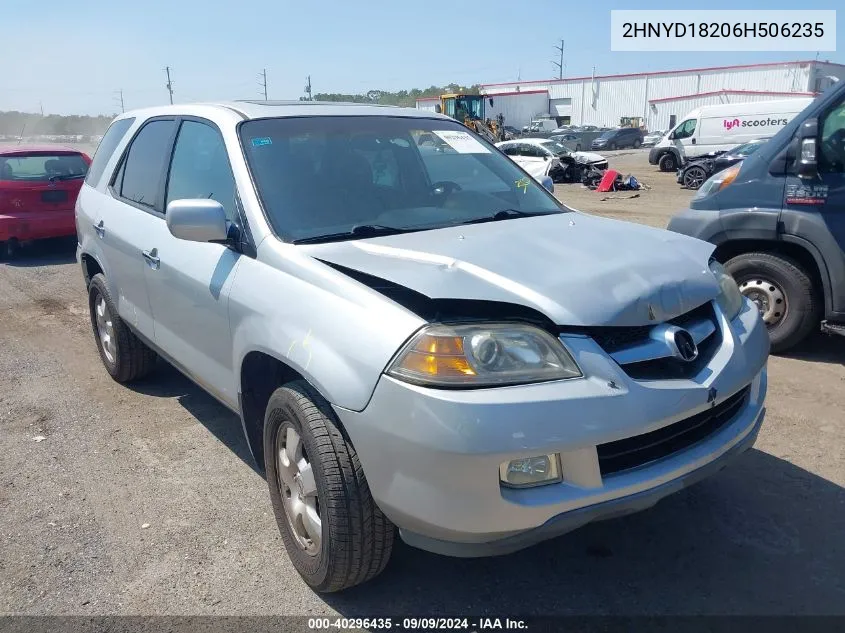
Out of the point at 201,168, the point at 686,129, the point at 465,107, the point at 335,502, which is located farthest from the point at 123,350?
the point at 465,107

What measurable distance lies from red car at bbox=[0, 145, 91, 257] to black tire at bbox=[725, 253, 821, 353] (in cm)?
874

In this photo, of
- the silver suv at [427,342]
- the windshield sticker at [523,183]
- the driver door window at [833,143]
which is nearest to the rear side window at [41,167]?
the silver suv at [427,342]

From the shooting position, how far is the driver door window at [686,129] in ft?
79.0

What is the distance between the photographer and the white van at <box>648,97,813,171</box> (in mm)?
22500

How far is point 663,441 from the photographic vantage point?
7.74ft

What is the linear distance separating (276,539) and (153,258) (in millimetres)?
1622

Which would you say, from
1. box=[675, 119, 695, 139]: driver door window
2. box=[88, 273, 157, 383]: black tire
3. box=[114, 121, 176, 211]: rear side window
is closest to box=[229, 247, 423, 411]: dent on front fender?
box=[114, 121, 176, 211]: rear side window

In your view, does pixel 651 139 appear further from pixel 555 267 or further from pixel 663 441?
pixel 663 441

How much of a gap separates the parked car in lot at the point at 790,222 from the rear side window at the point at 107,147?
4266mm

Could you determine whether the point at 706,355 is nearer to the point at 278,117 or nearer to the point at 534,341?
the point at 534,341

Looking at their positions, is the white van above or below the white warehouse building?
below

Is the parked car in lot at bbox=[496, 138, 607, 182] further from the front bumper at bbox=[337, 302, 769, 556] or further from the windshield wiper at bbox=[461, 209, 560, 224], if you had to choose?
the front bumper at bbox=[337, 302, 769, 556]

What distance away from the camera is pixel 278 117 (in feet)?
11.4

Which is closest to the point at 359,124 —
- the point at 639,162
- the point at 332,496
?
the point at 332,496
